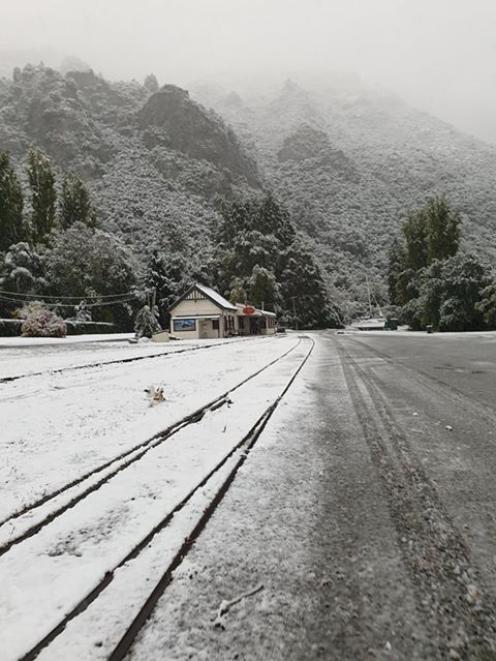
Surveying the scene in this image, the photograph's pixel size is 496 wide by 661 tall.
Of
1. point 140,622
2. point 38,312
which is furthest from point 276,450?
point 38,312

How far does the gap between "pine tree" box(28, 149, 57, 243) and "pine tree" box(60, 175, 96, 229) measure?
1.93 metres

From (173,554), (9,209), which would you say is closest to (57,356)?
(173,554)

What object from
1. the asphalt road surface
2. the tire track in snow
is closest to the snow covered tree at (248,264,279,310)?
the asphalt road surface

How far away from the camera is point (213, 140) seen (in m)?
126

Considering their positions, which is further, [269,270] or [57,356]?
[269,270]

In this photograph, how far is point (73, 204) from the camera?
56.5 meters

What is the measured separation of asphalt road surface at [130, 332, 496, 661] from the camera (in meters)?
1.05

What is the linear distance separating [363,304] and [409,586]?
101 m

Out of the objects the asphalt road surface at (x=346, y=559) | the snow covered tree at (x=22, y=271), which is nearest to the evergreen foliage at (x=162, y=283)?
the snow covered tree at (x=22, y=271)

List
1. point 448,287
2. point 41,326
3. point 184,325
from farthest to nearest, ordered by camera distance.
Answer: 1. point 184,325
2. point 448,287
3. point 41,326

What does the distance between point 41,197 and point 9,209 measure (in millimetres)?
7299

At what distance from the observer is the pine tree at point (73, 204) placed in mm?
55969

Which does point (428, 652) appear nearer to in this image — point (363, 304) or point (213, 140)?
point (363, 304)

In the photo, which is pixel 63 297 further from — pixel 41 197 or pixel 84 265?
pixel 41 197
